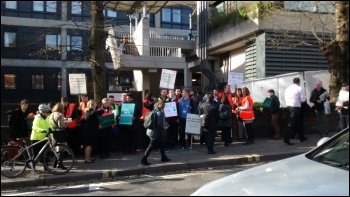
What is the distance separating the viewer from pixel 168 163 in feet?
30.9

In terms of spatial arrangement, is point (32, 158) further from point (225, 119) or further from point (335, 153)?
point (335, 153)

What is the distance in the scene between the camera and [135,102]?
11.8 m

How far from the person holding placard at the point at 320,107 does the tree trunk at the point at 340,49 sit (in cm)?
192

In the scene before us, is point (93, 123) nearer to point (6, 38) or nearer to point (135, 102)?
point (135, 102)

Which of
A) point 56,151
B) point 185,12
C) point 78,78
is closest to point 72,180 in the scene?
point 56,151

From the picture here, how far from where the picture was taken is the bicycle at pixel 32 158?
334 inches

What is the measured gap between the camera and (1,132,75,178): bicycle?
848 centimetres

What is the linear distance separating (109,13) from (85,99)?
20.2m

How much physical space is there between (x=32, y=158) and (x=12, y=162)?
1.31 feet

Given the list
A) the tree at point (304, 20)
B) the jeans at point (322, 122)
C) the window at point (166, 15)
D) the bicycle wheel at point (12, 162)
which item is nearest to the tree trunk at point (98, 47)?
the bicycle wheel at point (12, 162)

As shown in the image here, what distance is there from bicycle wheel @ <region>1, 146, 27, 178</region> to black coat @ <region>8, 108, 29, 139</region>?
38.5 inches

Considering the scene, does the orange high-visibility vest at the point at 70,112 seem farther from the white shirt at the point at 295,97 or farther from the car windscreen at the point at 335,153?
the car windscreen at the point at 335,153

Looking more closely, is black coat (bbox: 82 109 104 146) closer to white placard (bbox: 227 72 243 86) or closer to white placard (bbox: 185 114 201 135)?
white placard (bbox: 185 114 201 135)

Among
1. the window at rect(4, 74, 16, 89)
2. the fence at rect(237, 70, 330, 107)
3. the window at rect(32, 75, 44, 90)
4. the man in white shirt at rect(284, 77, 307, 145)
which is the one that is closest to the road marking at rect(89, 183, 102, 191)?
the man in white shirt at rect(284, 77, 307, 145)
